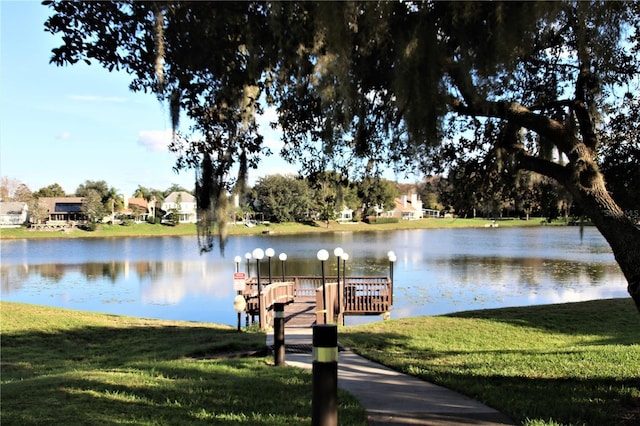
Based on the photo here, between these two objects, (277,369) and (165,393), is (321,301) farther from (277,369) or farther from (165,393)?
Answer: (165,393)

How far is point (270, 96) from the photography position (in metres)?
4.20

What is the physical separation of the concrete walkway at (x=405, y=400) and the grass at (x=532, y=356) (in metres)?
0.19

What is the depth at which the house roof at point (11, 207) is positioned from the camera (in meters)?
71.2

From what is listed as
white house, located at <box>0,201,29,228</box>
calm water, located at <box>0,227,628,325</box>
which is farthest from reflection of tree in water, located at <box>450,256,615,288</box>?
white house, located at <box>0,201,29,228</box>

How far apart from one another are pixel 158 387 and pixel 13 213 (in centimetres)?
7900

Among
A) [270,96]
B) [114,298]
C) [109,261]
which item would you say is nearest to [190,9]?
[270,96]

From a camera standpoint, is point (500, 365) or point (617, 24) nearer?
point (617, 24)

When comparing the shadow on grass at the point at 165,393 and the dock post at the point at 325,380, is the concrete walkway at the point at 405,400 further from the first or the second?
the dock post at the point at 325,380

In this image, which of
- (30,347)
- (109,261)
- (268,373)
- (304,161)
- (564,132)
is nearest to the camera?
(564,132)

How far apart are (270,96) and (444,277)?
2054cm

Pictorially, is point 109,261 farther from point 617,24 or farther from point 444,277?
point 617,24

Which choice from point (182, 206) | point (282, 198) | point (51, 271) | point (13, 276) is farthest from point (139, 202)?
point (13, 276)

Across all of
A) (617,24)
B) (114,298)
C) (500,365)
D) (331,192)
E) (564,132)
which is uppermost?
(617,24)

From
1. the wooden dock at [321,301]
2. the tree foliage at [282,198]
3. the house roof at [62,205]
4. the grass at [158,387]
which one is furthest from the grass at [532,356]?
the house roof at [62,205]
